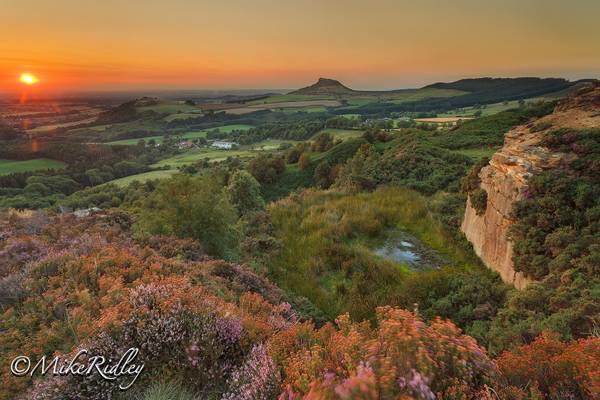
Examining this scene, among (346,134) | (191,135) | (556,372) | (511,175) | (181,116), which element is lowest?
(191,135)

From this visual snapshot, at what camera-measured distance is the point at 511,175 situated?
10188 millimetres

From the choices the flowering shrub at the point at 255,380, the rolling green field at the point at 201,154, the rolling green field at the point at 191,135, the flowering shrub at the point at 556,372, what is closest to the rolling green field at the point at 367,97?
the rolling green field at the point at 191,135

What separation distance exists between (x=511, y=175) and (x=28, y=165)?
336 ft

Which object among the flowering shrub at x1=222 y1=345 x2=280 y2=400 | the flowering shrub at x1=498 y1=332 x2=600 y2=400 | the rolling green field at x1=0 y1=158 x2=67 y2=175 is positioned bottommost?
the rolling green field at x1=0 y1=158 x2=67 y2=175

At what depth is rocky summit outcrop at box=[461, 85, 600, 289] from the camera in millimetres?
9602

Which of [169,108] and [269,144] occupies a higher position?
[169,108]

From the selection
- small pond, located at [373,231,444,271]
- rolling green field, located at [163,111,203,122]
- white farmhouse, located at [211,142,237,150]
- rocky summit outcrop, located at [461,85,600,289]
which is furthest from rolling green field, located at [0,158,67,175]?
rocky summit outcrop, located at [461,85,600,289]

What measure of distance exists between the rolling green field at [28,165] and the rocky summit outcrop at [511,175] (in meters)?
91.9

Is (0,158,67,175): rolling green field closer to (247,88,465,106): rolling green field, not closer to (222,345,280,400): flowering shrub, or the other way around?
(222,345,280,400): flowering shrub

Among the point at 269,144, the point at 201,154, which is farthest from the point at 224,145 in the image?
the point at 269,144

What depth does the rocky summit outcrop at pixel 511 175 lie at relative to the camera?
960cm

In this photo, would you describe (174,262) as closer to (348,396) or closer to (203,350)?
(203,350)

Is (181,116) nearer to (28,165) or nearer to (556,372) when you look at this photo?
(28,165)

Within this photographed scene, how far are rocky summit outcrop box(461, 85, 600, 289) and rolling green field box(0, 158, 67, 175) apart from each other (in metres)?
91.9
